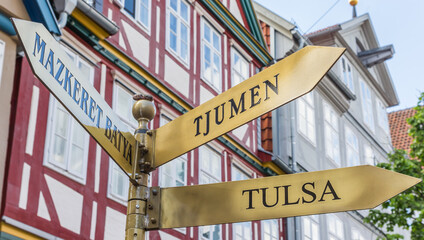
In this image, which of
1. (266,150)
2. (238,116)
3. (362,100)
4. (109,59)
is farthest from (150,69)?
(362,100)

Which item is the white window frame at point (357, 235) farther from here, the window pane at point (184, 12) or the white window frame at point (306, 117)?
the window pane at point (184, 12)

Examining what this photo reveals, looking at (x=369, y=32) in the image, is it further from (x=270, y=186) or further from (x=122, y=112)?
(x=270, y=186)

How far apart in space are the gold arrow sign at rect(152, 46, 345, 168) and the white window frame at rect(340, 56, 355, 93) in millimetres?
18566

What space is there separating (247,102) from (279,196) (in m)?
0.50

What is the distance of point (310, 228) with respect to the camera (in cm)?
1709

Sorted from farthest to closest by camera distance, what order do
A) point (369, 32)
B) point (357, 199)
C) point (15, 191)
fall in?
point (369, 32), point (15, 191), point (357, 199)

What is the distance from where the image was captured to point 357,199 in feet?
10.8

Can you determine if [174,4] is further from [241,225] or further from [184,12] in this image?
[241,225]

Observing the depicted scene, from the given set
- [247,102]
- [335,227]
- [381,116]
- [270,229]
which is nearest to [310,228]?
[335,227]

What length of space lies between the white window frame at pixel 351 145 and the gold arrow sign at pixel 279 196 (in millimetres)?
17343

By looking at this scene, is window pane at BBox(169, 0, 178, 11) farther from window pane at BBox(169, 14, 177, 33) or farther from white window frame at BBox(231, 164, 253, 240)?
white window frame at BBox(231, 164, 253, 240)

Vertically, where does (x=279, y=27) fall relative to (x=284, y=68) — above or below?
above

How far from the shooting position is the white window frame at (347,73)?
21.9 meters

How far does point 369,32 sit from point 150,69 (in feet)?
49.3
